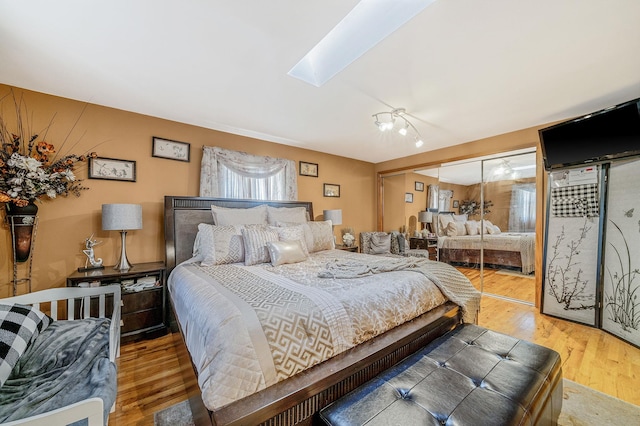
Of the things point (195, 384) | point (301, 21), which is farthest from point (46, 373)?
point (301, 21)

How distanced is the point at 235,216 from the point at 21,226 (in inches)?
70.8

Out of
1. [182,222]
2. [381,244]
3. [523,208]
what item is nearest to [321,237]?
[182,222]

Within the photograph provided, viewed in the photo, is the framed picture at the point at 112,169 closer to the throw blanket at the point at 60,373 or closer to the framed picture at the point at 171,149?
the framed picture at the point at 171,149

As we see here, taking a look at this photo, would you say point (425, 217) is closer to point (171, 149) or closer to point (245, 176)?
point (245, 176)

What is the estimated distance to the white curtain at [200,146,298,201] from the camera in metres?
3.21

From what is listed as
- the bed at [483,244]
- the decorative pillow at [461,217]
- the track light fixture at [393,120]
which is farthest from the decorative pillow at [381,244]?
the track light fixture at [393,120]

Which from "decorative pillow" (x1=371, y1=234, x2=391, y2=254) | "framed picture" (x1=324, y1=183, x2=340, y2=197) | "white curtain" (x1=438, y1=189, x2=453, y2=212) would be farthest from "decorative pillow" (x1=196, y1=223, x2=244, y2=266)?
"white curtain" (x1=438, y1=189, x2=453, y2=212)

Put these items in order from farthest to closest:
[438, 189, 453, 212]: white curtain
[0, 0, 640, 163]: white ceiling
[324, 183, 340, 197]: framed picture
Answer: [324, 183, 340, 197]: framed picture < [438, 189, 453, 212]: white curtain < [0, 0, 640, 163]: white ceiling

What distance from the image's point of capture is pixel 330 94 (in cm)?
241

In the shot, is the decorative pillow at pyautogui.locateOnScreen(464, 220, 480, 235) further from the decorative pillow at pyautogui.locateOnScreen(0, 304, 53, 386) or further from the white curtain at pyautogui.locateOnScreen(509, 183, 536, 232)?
the decorative pillow at pyautogui.locateOnScreen(0, 304, 53, 386)

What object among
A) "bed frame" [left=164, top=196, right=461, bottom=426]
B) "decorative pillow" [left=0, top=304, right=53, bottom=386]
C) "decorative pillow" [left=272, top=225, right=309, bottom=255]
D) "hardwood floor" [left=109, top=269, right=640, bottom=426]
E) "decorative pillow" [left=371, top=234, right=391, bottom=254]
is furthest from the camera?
"decorative pillow" [left=371, top=234, right=391, bottom=254]

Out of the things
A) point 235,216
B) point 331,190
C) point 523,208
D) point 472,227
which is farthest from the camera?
point 331,190

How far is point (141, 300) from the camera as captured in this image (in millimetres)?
2443

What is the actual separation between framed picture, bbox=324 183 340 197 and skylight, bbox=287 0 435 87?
246 centimetres
